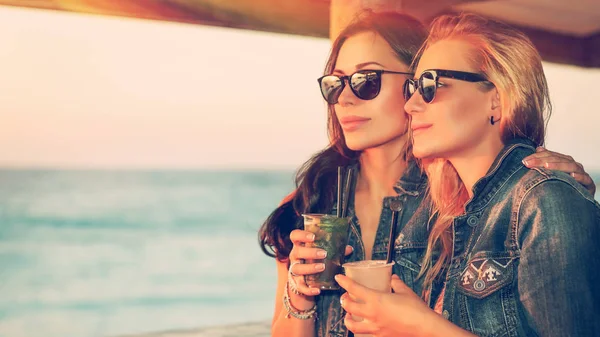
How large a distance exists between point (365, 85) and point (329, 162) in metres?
0.43

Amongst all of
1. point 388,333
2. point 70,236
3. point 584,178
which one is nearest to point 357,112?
point 584,178

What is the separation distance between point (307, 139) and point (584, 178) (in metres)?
28.5

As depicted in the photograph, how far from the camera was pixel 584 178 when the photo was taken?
219 centimetres

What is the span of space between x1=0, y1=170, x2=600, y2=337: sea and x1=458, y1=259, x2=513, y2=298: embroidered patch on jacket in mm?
11829

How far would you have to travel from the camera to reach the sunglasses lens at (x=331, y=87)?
2.79m

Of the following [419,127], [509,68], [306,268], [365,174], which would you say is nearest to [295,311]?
[306,268]

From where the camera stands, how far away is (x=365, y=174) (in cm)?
296

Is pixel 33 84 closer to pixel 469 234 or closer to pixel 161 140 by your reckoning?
pixel 161 140

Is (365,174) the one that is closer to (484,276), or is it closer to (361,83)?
(361,83)

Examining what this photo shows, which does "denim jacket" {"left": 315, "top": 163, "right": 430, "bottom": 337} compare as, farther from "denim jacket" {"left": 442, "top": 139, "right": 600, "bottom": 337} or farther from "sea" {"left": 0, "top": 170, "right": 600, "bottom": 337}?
"sea" {"left": 0, "top": 170, "right": 600, "bottom": 337}

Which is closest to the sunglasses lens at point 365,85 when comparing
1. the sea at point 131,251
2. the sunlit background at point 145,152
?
the sea at point 131,251

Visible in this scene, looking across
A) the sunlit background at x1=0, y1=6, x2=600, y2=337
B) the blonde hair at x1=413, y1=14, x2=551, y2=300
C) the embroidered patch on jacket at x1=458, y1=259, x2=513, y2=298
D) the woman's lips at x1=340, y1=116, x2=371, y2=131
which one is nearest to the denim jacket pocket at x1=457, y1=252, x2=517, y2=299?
the embroidered patch on jacket at x1=458, y1=259, x2=513, y2=298

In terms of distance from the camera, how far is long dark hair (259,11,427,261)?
2.84 m

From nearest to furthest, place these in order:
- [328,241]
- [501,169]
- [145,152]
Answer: [501,169], [328,241], [145,152]
